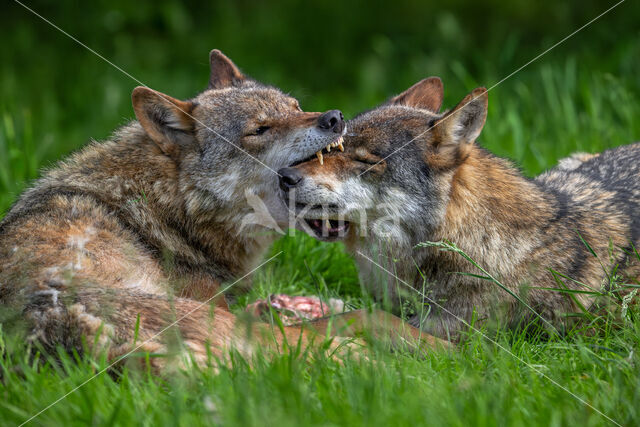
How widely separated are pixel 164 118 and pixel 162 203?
53cm

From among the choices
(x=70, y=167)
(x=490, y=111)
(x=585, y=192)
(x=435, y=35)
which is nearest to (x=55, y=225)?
(x=70, y=167)

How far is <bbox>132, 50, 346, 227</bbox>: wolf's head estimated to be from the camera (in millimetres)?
4352

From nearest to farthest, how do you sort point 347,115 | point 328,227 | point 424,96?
point 328,227 → point 424,96 → point 347,115

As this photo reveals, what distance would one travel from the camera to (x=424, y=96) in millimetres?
4805

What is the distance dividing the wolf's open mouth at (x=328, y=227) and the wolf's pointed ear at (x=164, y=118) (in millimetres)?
1015

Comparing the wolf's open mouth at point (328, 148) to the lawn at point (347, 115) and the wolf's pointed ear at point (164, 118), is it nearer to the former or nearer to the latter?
the lawn at point (347, 115)

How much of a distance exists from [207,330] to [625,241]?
241 cm

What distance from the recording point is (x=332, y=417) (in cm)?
266

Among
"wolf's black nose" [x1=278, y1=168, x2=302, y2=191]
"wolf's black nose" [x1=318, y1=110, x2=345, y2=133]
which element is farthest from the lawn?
"wolf's black nose" [x1=318, y1=110, x2=345, y2=133]

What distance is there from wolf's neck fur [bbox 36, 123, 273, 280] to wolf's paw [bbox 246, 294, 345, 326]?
0.26 metres

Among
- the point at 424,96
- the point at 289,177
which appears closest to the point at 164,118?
the point at 289,177

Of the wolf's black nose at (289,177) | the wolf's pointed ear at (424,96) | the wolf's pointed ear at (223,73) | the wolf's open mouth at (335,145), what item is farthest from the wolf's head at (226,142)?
the wolf's pointed ear at (424,96)

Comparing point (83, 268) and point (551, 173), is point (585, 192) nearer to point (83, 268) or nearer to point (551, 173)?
point (551, 173)

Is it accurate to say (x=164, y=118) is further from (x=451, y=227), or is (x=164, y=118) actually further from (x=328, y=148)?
(x=451, y=227)
